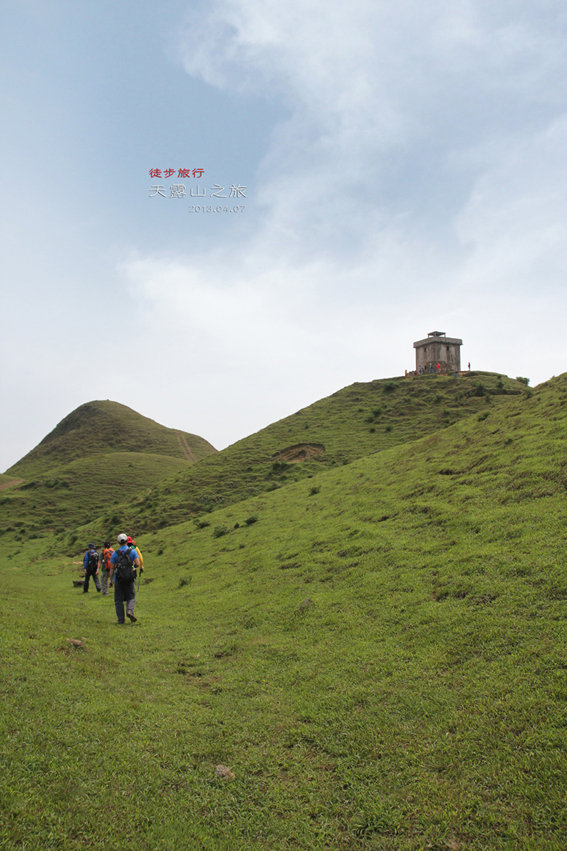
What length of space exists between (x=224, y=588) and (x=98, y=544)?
26932 millimetres

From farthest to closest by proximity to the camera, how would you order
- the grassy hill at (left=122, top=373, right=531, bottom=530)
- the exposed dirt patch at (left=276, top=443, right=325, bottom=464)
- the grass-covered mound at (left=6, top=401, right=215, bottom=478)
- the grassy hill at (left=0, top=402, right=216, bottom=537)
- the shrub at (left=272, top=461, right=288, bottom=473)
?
1. the grass-covered mound at (left=6, top=401, right=215, bottom=478)
2. the grassy hill at (left=0, top=402, right=216, bottom=537)
3. the exposed dirt patch at (left=276, top=443, right=325, bottom=464)
4. the shrub at (left=272, top=461, right=288, bottom=473)
5. the grassy hill at (left=122, top=373, right=531, bottom=530)

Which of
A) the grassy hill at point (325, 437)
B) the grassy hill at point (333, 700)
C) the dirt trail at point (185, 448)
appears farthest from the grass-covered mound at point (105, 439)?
the grassy hill at point (333, 700)

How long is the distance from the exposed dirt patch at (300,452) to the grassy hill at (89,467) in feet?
59.5

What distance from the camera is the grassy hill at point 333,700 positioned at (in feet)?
16.6

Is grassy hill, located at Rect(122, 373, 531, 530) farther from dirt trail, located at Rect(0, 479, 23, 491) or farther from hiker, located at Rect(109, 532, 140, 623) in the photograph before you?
dirt trail, located at Rect(0, 479, 23, 491)

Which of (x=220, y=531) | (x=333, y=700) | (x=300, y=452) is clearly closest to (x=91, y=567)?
(x=220, y=531)

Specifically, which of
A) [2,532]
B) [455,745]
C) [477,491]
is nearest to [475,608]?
[455,745]

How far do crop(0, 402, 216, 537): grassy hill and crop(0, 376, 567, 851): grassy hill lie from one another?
40.3m

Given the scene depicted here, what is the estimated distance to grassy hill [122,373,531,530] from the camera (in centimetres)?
4394

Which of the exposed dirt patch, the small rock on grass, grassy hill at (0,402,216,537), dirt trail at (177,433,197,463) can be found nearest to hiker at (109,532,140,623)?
the small rock on grass

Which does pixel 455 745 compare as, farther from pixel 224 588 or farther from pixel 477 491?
pixel 224 588

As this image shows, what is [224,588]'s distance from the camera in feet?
57.7

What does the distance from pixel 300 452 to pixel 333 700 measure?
41.7m

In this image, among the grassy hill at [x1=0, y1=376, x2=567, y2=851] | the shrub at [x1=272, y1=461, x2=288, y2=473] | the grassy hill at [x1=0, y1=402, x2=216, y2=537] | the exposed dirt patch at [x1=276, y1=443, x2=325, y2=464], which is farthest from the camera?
the grassy hill at [x1=0, y1=402, x2=216, y2=537]
